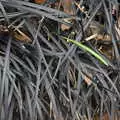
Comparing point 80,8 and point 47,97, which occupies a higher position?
point 80,8

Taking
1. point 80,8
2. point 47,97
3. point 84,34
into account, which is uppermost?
point 80,8

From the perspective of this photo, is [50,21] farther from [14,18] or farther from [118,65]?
[118,65]

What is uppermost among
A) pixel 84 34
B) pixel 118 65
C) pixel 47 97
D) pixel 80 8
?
pixel 80 8

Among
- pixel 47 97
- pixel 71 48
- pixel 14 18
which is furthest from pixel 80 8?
pixel 47 97

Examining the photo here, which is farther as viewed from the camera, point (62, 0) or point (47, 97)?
point (62, 0)

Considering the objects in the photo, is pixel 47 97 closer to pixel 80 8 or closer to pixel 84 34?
pixel 84 34

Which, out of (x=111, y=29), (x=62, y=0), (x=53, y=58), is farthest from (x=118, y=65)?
(x=62, y=0)

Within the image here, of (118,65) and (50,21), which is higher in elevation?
(50,21)

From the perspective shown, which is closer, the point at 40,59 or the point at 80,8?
the point at 40,59

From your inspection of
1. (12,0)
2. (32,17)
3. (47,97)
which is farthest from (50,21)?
(47,97)
